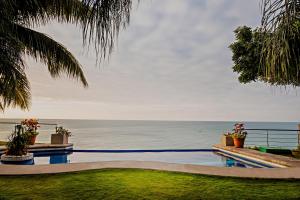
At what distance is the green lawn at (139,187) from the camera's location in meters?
3.28

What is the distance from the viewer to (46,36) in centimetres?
574

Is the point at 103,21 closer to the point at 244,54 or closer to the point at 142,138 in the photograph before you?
the point at 244,54

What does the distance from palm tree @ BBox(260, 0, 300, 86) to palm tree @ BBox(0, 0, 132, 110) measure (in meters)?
0.71

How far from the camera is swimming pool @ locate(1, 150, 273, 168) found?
8411 mm

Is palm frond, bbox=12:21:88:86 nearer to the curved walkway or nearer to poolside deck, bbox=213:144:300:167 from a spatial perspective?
the curved walkway

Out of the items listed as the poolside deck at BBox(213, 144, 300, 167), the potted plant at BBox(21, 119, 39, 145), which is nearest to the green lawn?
the poolside deck at BBox(213, 144, 300, 167)

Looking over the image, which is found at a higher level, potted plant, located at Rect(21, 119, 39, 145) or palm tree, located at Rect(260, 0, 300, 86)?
palm tree, located at Rect(260, 0, 300, 86)

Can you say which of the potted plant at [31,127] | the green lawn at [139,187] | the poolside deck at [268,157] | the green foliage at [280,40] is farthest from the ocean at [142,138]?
the green foliage at [280,40]

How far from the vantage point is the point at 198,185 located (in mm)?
3809

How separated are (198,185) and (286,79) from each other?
2.78 m

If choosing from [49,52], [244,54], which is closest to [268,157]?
[244,54]

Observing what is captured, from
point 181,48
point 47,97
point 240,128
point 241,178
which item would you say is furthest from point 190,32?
point 47,97

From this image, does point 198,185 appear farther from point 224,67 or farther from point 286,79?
point 224,67

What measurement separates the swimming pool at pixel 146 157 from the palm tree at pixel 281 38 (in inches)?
279
